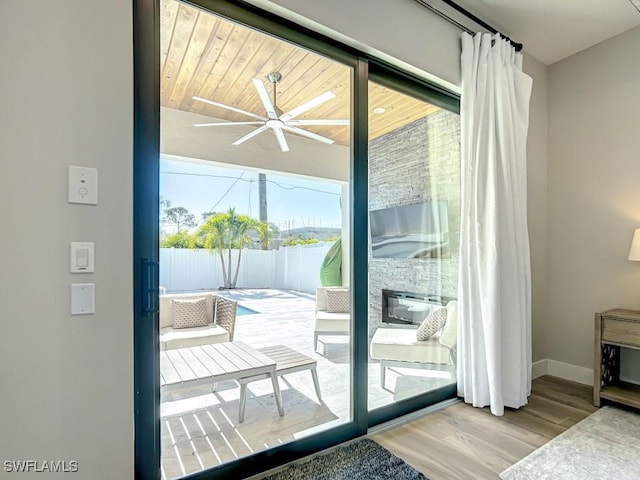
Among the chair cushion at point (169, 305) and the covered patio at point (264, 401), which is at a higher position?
the chair cushion at point (169, 305)

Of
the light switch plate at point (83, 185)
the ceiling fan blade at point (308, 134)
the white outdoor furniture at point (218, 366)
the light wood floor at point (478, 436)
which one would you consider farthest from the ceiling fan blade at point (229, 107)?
the light wood floor at point (478, 436)

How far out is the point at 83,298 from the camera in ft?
4.36

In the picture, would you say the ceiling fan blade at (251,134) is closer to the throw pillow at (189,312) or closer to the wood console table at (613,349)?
the throw pillow at (189,312)

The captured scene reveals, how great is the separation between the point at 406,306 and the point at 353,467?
1.10 meters

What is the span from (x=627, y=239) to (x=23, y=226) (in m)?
3.88

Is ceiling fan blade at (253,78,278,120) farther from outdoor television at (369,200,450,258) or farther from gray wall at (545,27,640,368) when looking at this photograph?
gray wall at (545,27,640,368)

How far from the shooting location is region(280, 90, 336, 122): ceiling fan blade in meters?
2.22

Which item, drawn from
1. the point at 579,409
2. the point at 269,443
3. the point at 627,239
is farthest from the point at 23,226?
the point at 627,239

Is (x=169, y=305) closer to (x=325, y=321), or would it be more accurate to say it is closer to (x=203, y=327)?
(x=203, y=327)

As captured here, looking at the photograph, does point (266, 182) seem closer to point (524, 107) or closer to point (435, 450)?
point (435, 450)

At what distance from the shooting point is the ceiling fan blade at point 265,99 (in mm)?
2090

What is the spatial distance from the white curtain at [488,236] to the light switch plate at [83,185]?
2.28m

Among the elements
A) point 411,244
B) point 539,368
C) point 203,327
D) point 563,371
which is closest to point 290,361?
point 203,327

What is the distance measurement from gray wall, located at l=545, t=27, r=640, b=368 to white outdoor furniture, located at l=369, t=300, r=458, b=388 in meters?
1.31
